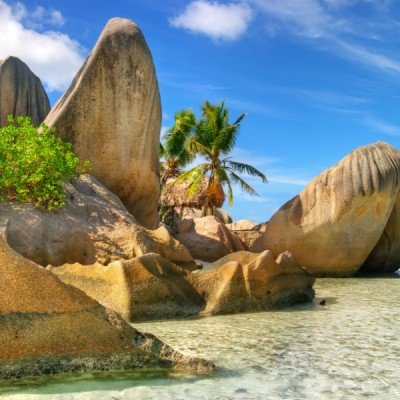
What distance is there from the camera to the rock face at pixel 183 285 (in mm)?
7773

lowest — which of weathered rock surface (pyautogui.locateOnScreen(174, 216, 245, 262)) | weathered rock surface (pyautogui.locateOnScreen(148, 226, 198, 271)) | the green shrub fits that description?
weathered rock surface (pyautogui.locateOnScreen(148, 226, 198, 271))

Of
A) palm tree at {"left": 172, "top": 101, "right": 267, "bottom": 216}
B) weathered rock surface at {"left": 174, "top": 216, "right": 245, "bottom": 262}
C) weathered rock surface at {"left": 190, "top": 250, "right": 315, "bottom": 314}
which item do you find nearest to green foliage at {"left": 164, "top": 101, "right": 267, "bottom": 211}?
palm tree at {"left": 172, "top": 101, "right": 267, "bottom": 216}

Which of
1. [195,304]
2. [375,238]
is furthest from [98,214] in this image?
[375,238]

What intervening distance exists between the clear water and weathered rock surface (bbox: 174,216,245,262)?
341 inches

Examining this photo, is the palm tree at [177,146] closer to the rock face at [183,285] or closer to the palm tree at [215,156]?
the palm tree at [215,156]

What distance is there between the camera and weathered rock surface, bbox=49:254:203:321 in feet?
25.3

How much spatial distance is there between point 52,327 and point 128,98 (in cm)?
949

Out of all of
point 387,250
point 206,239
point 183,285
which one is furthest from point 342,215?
point 183,285

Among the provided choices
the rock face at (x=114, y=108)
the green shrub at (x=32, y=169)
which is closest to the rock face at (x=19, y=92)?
the rock face at (x=114, y=108)

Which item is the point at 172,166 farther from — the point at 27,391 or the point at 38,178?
the point at 27,391

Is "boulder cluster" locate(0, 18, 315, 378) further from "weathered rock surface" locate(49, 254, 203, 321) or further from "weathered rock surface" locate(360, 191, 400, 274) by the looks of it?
"weathered rock surface" locate(360, 191, 400, 274)

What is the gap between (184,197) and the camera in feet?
98.9

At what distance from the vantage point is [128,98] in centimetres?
1357

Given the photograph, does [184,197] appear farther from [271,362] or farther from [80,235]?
[271,362]
